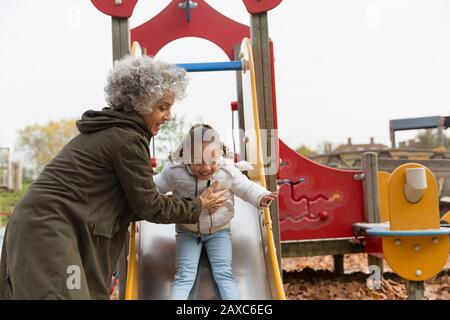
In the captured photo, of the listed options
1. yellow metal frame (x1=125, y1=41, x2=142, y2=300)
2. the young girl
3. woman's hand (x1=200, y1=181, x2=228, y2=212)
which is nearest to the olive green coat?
woman's hand (x1=200, y1=181, x2=228, y2=212)

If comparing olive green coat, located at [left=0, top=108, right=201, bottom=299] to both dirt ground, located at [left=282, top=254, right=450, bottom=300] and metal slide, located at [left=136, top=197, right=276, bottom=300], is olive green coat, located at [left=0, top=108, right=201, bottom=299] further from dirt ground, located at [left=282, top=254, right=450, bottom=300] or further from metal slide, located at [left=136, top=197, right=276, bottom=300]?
dirt ground, located at [left=282, top=254, right=450, bottom=300]

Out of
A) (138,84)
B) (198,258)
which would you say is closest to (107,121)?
(138,84)

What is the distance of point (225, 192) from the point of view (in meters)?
2.27

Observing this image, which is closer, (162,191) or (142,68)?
(142,68)

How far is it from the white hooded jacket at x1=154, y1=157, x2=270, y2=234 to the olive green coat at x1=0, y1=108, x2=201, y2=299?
54cm

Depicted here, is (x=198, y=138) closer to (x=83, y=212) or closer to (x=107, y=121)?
(x=107, y=121)

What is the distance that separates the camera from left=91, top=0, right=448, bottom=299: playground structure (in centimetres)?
246

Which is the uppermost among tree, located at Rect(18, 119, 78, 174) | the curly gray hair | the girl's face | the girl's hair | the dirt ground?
tree, located at Rect(18, 119, 78, 174)

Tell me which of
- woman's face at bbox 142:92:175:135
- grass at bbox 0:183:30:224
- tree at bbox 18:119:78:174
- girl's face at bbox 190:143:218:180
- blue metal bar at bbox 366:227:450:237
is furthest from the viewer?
tree at bbox 18:119:78:174

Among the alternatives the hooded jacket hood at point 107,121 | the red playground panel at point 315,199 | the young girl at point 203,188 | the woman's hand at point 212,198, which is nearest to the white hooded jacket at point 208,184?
the young girl at point 203,188

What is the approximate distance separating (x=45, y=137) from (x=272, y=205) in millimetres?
10005

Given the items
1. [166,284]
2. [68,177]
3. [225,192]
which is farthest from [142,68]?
[166,284]
